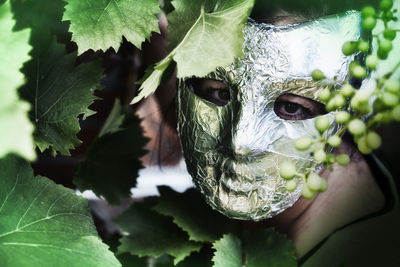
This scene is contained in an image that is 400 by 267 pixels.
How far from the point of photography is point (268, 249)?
A: 2.25 feet

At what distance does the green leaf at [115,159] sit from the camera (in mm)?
728

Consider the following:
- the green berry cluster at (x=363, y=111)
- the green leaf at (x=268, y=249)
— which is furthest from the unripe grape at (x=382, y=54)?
the green leaf at (x=268, y=249)

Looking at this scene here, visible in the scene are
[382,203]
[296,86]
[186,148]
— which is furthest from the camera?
[382,203]

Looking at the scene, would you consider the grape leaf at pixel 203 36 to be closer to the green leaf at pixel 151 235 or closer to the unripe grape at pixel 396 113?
the unripe grape at pixel 396 113

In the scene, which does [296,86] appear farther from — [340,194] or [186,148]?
[340,194]

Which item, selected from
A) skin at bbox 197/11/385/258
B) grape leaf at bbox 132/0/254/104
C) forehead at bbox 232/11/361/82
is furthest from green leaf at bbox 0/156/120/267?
skin at bbox 197/11/385/258

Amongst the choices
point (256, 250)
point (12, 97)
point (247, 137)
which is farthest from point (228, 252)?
point (12, 97)

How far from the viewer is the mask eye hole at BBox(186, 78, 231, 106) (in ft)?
2.03

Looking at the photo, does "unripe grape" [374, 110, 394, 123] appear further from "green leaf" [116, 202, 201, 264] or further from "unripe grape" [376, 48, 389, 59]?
"green leaf" [116, 202, 201, 264]

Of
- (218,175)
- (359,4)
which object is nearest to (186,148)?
(218,175)

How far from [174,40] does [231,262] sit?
289mm

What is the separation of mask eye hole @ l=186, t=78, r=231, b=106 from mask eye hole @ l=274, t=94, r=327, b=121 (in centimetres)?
6

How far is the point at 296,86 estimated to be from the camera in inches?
22.9

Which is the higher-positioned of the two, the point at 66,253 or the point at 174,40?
the point at 174,40
